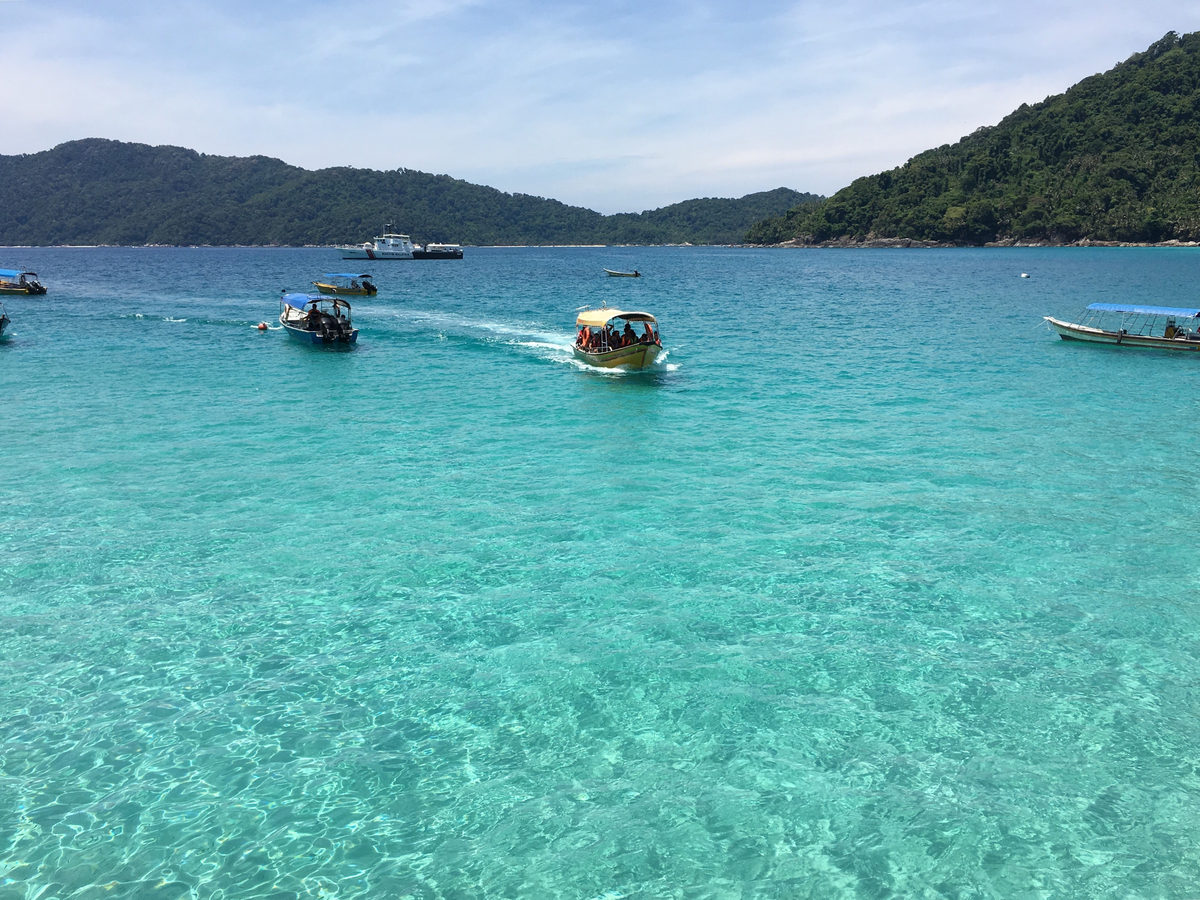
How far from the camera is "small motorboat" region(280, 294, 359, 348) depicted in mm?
43625

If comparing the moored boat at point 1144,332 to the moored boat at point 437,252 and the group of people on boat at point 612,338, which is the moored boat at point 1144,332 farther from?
the moored boat at point 437,252

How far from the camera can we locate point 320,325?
144ft

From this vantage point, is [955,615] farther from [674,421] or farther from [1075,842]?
[674,421]

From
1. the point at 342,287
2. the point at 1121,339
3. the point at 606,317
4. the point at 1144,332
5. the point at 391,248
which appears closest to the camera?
the point at 606,317

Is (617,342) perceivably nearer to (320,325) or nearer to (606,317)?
(606,317)

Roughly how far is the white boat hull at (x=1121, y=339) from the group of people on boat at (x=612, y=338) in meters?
26.2

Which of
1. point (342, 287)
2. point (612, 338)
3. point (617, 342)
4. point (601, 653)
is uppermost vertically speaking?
point (342, 287)

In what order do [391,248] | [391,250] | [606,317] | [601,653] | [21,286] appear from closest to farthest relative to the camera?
1. [601,653]
2. [606,317]
3. [21,286]
4. [391,248]
5. [391,250]

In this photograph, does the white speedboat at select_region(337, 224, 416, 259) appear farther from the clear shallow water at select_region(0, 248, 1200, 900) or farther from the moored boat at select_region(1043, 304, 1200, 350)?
the clear shallow water at select_region(0, 248, 1200, 900)

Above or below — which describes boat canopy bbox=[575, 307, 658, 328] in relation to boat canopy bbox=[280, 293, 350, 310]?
below

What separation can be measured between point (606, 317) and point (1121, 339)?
29.3 meters

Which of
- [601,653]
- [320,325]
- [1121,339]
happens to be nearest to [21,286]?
[320,325]

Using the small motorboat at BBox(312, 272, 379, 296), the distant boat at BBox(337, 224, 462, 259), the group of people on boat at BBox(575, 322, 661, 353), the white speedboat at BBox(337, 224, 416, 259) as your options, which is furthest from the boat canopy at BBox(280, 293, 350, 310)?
the white speedboat at BBox(337, 224, 416, 259)

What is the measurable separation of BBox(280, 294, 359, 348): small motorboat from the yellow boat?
15.5 metres
